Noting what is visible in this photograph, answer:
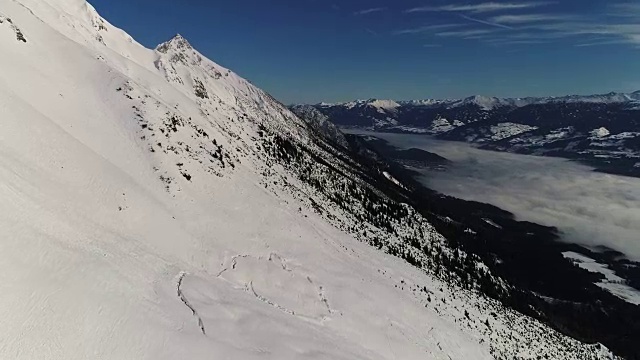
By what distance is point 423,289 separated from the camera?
7056cm

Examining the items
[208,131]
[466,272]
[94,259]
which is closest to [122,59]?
[208,131]

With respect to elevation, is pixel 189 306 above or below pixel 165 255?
below

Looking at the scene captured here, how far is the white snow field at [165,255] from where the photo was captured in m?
24.5

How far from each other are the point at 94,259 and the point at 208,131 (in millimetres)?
57549

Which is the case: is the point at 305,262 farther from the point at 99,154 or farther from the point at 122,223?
the point at 99,154

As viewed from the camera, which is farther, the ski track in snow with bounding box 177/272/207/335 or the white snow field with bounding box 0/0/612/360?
the ski track in snow with bounding box 177/272/207/335

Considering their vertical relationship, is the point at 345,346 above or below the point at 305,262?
below

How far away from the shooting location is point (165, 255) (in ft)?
128

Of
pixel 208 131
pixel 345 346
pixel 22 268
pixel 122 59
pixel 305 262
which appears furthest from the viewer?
pixel 122 59

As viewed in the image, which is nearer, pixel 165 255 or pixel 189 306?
pixel 189 306

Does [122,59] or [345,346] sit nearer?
[345,346]

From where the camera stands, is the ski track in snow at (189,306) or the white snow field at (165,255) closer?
the white snow field at (165,255)

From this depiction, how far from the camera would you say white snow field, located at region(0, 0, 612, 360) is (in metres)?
24.5

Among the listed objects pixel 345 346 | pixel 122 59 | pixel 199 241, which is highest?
pixel 122 59
